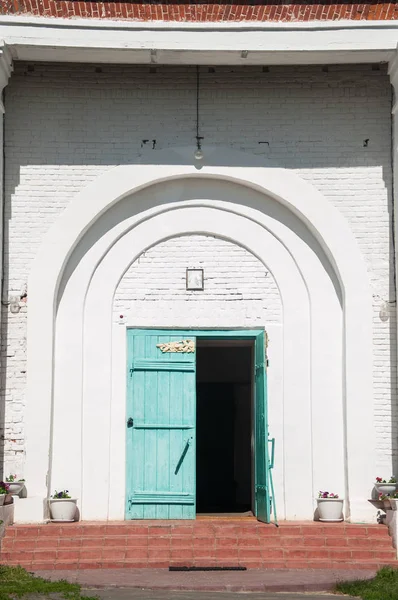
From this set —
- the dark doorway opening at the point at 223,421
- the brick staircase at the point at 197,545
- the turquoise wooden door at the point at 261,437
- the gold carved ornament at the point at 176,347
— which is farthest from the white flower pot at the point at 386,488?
the dark doorway opening at the point at 223,421

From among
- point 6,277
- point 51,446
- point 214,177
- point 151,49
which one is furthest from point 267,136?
point 51,446

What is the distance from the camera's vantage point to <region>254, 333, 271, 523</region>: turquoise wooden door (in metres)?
Result: 13.1

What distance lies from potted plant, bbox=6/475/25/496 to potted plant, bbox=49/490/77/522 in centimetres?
41

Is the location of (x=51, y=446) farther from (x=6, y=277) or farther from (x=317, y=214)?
(x=317, y=214)

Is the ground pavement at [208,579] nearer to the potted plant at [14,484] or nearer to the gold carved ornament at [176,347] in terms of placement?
the potted plant at [14,484]

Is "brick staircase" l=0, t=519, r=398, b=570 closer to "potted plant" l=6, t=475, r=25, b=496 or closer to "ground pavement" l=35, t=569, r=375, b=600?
"ground pavement" l=35, t=569, r=375, b=600

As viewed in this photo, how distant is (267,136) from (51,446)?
478 cm

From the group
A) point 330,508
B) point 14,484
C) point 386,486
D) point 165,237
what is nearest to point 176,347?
point 165,237

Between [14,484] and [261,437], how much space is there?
3059mm

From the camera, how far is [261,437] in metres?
13.3

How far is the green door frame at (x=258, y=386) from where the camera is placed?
13148 mm

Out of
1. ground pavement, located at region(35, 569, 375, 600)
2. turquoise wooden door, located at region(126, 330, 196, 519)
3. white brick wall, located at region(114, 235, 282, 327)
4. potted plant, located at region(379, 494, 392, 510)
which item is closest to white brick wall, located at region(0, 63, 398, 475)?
white brick wall, located at region(114, 235, 282, 327)

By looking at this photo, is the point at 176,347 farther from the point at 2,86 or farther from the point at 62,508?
the point at 2,86

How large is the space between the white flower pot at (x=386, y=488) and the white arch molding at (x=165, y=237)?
12.3 inches
